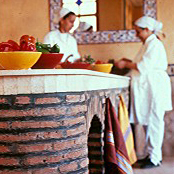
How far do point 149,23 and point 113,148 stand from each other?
2.04 meters

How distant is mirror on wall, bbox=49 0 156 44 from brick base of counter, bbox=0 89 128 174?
260cm

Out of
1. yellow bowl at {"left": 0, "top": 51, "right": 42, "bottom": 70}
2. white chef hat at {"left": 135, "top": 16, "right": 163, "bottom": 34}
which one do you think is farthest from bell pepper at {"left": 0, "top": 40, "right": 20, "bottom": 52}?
white chef hat at {"left": 135, "top": 16, "right": 163, "bottom": 34}

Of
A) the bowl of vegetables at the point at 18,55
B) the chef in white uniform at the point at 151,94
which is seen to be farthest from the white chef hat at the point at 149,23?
the bowl of vegetables at the point at 18,55

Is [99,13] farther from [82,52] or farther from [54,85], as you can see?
[54,85]

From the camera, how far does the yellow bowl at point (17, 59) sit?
1.75m

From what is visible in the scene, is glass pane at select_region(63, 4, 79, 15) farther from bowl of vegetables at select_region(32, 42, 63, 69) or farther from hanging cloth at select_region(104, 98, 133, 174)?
bowl of vegetables at select_region(32, 42, 63, 69)

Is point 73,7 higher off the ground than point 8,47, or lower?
higher

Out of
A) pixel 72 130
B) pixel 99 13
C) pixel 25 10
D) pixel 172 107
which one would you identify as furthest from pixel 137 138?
pixel 72 130

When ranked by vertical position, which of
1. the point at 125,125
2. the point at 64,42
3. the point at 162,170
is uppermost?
the point at 64,42

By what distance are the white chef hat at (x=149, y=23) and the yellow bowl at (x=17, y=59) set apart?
8.27 ft

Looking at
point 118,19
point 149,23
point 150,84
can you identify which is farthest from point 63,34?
point 150,84

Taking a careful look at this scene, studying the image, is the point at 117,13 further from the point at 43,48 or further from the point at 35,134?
the point at 35,134

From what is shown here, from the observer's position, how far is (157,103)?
3939 mm

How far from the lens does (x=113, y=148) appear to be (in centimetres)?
248
